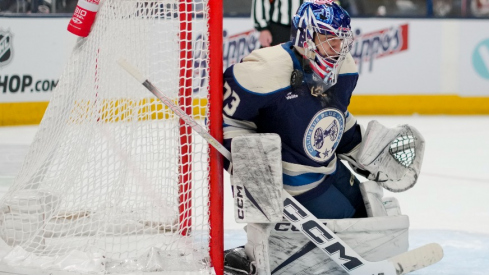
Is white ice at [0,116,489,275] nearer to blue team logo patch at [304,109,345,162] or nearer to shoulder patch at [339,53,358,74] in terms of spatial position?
blue team logo patch at [304,109,345,162]

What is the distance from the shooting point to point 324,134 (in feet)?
6.98

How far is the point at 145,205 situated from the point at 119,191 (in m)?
0.18

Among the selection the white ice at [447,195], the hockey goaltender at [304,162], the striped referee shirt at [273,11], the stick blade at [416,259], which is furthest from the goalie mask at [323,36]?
the striped referee shirt at [273,11]

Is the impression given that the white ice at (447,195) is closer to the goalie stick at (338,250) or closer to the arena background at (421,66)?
the goalie stick at (338,250)

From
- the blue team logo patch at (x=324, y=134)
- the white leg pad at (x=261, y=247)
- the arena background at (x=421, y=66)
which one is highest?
the blue team logo patch at (x=324, y=134)

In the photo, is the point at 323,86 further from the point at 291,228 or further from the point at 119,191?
the point at 119,191

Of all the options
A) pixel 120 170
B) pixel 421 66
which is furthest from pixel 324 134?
pixel 421 66

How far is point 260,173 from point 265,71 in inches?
10.1

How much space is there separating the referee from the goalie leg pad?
188 cm

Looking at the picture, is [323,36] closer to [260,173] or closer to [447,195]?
[260,173]

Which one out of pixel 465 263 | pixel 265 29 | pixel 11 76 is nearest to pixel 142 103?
pixel 465 263

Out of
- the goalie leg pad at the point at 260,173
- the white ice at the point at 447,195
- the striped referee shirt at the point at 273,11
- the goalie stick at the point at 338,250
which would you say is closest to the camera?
the goalie leg pad at the point at 260,173

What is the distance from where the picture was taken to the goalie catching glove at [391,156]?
7.47ft

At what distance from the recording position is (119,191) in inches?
86.4
